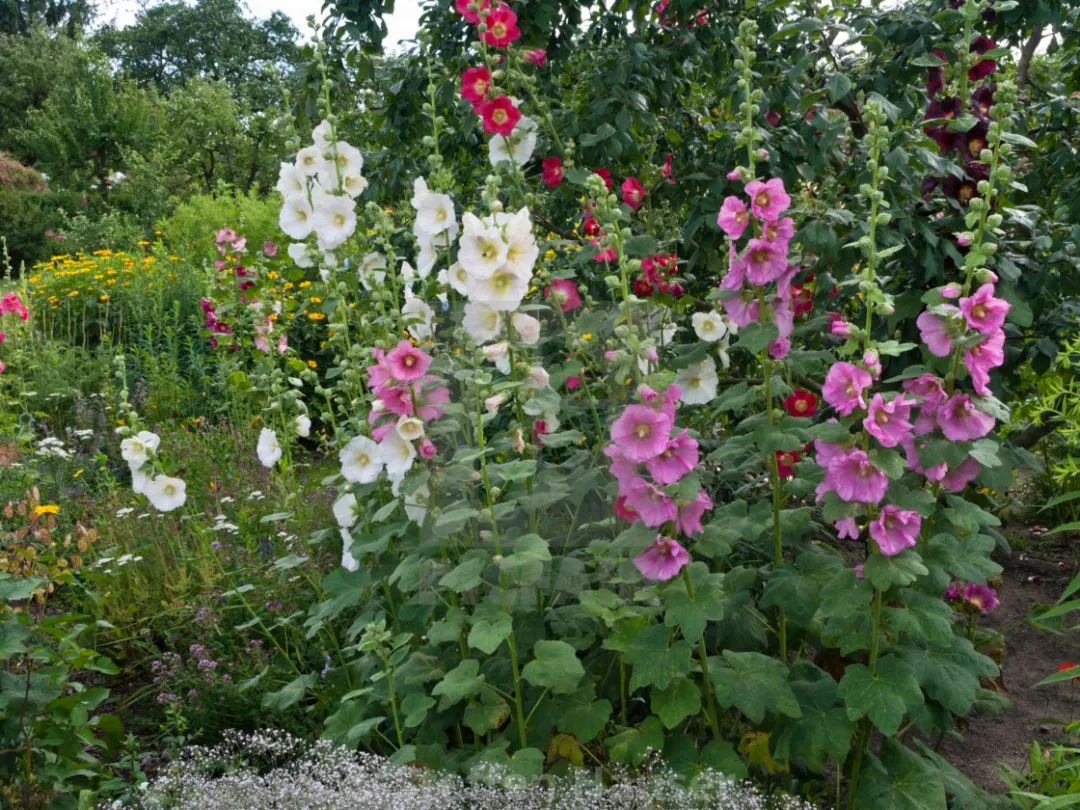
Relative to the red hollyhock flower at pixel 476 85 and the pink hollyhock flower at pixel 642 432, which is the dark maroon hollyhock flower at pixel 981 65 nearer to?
the red hollyhock flower at pixel 476 85

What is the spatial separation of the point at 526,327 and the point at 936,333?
816 mm

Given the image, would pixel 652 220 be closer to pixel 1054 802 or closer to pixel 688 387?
pixel 688 387

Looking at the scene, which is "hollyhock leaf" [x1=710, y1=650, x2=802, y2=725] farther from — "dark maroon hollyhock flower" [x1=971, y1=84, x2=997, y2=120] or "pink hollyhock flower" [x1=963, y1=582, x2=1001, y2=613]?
"dark maroon hollyhock flower" [x1=971, y1=84, x2=997, y2=120]

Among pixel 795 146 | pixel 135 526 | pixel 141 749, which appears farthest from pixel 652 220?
pixel 135 526

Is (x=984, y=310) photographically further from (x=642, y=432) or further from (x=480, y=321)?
(x=480, y=321)

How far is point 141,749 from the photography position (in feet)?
9.59

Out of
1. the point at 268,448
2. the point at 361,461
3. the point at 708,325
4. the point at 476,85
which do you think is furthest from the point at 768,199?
the point at 268,448

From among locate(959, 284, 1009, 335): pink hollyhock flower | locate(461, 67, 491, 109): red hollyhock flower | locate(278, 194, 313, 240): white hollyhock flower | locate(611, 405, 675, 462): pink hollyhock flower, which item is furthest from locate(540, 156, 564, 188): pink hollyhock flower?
locate(959, 284, 1009, 335): pink hollyhock flower

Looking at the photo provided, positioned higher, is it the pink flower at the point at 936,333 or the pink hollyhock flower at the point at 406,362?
the pink flower at the point at 936,333

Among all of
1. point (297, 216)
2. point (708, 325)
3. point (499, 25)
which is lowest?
point (708, 325)

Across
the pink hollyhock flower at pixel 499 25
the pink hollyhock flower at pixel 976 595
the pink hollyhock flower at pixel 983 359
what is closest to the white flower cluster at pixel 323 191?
the pink hollyhock flower at pixel 499 25

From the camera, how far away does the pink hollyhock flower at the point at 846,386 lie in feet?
6.51

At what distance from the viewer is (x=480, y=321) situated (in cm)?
219

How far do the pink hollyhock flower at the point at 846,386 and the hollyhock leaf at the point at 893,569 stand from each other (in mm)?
294
